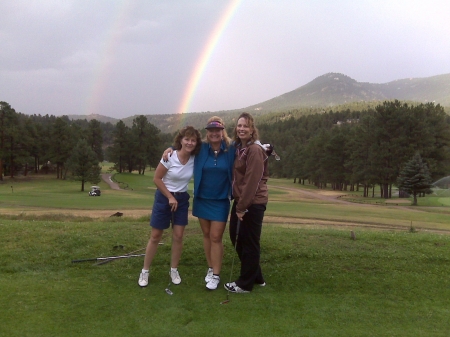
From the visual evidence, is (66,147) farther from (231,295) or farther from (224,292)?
(231,295)

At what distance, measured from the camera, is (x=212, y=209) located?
5363 mm

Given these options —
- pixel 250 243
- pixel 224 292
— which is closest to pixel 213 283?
pixel 224 292

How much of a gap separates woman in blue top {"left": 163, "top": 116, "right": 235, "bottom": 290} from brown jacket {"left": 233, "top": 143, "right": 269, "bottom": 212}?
146mm

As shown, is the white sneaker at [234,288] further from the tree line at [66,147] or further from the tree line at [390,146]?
the tree line at [66,147]

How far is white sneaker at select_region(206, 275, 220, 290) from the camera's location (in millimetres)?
5246

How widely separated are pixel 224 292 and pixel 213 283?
0.22 m

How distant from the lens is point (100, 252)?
→ 677 cm

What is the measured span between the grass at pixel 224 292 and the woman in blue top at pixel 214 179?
0.92m

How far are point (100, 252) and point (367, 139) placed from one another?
185ft

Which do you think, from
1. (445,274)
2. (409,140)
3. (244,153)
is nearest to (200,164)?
(244,153)

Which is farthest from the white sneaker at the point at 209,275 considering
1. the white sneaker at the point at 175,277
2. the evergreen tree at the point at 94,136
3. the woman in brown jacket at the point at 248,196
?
the evergreen tree at the point at 94,136

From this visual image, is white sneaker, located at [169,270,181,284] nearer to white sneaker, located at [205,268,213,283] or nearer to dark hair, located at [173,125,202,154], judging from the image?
white sneaker, located at [205,268,213,283]

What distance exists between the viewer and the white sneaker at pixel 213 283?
525 centimetres

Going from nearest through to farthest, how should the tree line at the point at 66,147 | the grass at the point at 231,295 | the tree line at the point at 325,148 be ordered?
the grass at the point at 231,295 < the tree line at the point at 325,148 < the tree line at the point at 66,147
